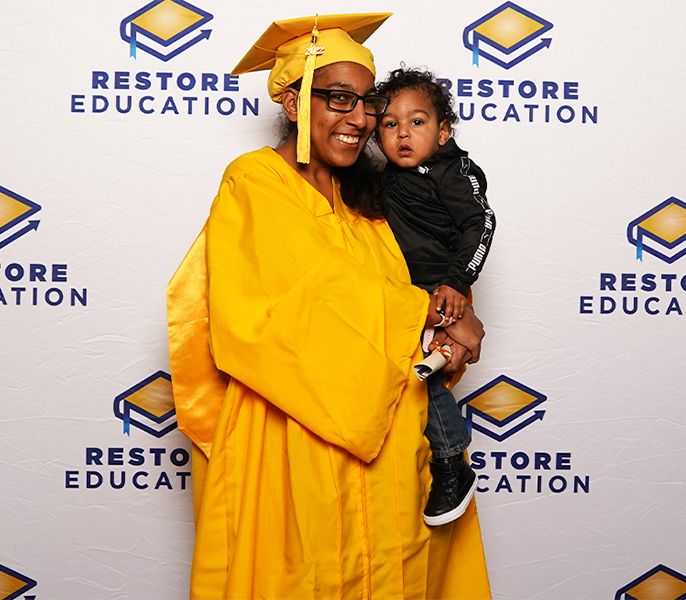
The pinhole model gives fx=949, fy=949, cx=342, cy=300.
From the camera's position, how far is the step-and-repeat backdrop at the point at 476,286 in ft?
7.63

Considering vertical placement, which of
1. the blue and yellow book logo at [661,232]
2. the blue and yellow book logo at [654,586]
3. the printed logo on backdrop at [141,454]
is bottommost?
the blue and yellow book logo at [654,586]

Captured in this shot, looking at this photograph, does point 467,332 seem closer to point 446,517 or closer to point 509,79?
point 446,517

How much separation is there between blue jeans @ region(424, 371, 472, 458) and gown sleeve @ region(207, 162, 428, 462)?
153mm

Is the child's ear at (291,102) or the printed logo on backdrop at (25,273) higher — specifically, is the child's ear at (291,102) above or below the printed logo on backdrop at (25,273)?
above

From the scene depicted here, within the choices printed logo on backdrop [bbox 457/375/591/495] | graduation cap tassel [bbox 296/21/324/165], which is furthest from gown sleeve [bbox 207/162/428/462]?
printed logo on backdrop [bbox 457/375/591/495]

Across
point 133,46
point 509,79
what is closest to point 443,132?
point 509,79

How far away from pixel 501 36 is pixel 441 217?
2.16 feet

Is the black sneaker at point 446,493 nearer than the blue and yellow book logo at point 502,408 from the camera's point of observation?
Yes

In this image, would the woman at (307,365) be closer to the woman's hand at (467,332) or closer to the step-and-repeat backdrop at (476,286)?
the woman's hand at (467,332)

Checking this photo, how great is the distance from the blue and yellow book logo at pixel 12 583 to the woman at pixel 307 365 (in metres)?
0.76

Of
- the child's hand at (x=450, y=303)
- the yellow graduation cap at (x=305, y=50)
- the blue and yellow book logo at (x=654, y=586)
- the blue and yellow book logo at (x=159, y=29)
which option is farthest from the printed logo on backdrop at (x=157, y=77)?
the blue and yellow book logo at (x=654, y=586)

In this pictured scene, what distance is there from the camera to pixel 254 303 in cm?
171

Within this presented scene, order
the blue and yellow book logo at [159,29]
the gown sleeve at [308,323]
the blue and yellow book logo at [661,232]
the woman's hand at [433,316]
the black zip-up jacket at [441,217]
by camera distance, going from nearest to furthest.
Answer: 1. the gown sleeve at [308,323]
2. the woman's hand at [433,316]
3. the black zip-up jacket at [441,217]
4. the blue and yellow book logo at [159,29]
5. the blue and yellow book logo at [661,232]

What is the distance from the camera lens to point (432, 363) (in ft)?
5.66
